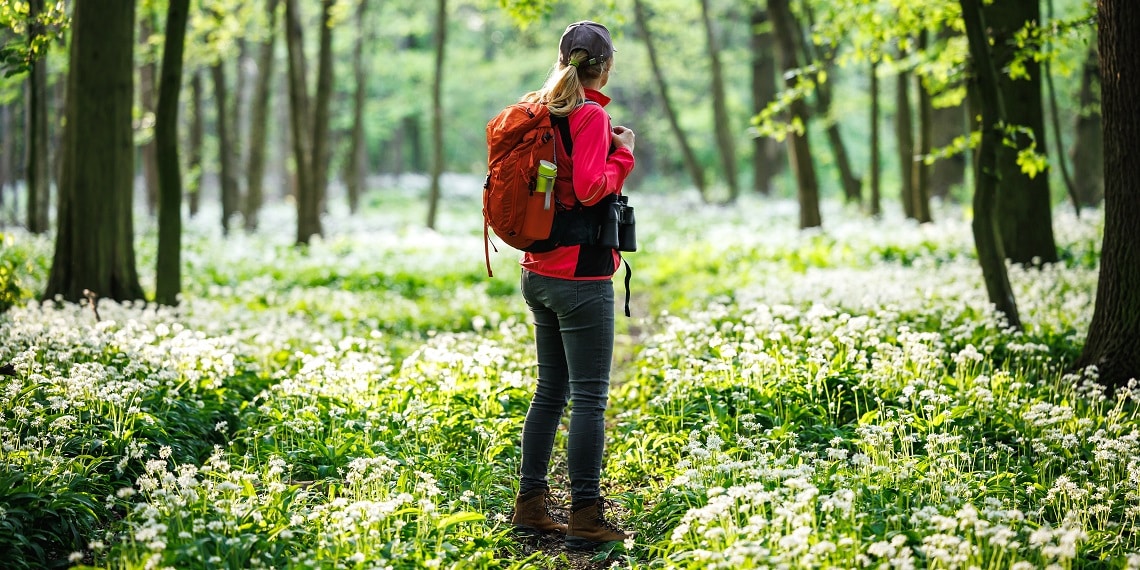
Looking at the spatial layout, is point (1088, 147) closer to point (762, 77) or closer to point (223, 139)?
point (762, 77)

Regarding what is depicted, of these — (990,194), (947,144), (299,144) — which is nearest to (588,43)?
(990,194)

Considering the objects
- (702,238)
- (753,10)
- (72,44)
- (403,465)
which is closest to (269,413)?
Answer: (403,465)

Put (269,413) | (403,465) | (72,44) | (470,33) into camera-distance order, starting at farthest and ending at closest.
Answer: (470,33) → (72,44) → (269,413) → (403,465)

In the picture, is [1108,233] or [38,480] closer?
[38,480]

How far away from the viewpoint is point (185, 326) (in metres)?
8.41

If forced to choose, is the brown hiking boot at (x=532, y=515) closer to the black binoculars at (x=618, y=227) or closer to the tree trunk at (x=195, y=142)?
the black binoculars at (x=618, y=227)

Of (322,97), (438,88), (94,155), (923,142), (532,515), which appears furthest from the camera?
(438,88)

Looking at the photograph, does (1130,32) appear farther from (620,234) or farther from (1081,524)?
(620,234)

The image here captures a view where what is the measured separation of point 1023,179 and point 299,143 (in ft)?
41.8

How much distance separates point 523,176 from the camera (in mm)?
4281

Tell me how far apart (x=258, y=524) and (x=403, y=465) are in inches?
47.2

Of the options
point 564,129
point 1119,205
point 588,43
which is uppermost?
point 588,43

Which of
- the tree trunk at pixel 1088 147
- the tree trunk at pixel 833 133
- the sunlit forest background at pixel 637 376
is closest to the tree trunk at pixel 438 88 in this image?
the sunlit forest background at pixel 637 376

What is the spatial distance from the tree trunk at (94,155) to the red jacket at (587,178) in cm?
666
